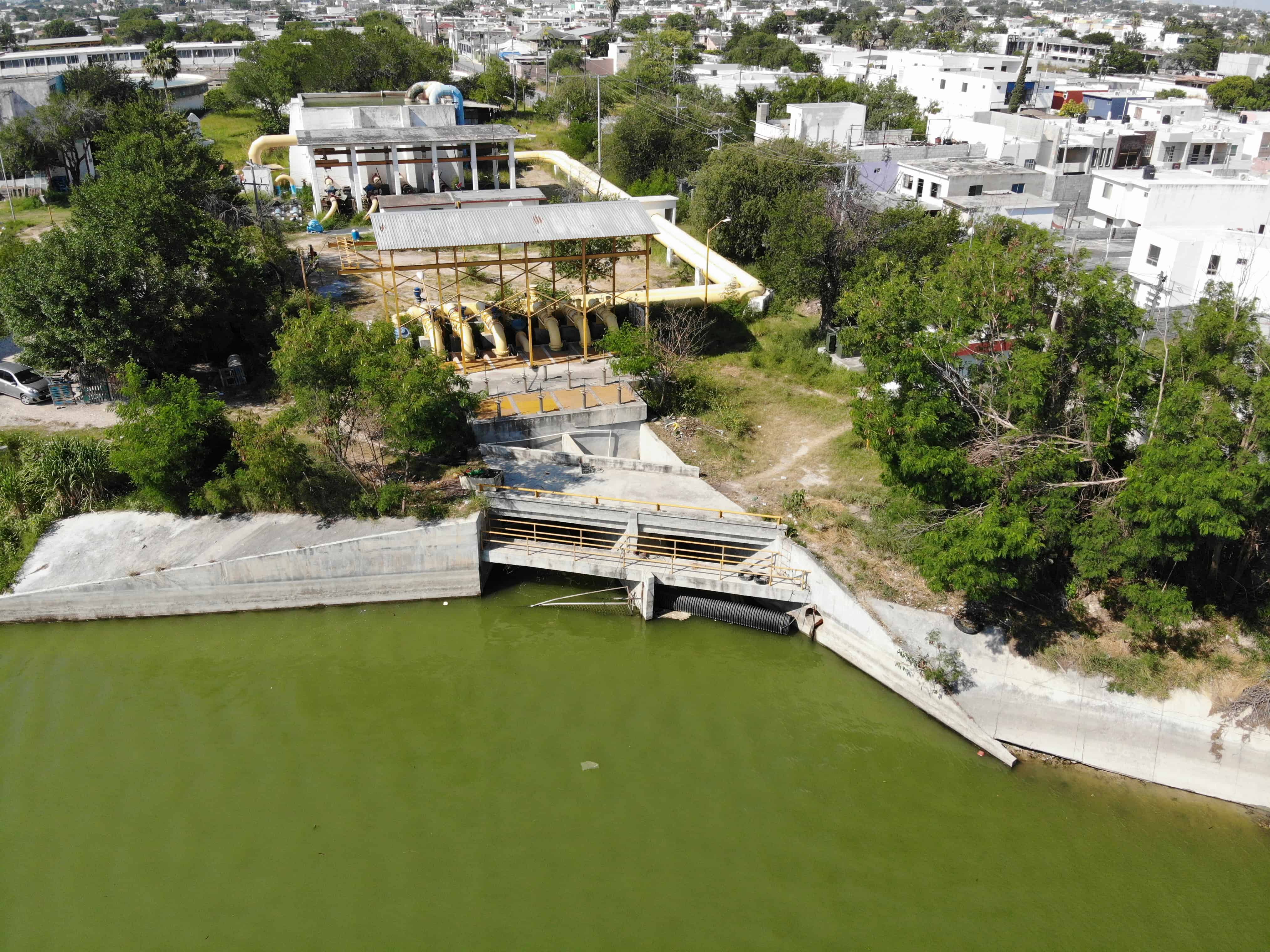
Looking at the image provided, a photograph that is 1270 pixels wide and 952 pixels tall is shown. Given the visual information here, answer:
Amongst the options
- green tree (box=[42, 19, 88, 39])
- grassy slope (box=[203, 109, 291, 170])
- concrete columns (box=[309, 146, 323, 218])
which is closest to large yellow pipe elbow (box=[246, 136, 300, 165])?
grassy slope (box=[203, 109, 291, 170])

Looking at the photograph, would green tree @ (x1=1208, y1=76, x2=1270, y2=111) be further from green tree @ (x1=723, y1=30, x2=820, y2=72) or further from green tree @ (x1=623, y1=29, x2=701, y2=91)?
green tree @ (x1=623, y1=29, x2=701, y2=91)

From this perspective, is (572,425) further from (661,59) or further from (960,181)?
(661,59)

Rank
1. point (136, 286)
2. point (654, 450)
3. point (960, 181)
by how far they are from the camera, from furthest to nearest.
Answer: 1. point (960, 181)
2. point (136, 286)
3. point (654, 450)

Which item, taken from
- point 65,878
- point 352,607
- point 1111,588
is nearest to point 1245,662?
point 1111,588

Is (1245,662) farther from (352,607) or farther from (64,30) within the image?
(64,30)

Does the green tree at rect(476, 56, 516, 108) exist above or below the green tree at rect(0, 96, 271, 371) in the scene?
above

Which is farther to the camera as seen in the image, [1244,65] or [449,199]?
[1244,65]

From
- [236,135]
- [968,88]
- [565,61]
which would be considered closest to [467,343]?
[236,135]
